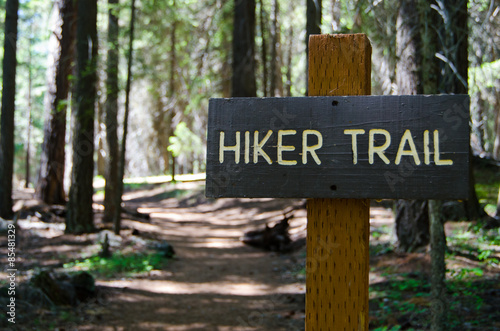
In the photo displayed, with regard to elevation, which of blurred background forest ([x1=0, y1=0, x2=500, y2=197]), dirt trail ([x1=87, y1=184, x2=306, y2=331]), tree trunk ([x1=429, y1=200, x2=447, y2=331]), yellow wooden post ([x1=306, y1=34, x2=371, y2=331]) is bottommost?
dirt trail ([x1=87, y1=184, x2=306, y2=331])

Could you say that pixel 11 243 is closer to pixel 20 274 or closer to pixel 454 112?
pixel 20 274

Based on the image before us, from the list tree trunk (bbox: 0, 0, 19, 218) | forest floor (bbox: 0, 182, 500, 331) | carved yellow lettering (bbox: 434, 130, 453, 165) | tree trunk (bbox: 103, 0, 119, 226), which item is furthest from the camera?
tree trunk (bbox: 103, 0, 119, 226)

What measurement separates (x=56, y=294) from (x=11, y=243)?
3125 mm

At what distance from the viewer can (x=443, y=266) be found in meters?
4.03

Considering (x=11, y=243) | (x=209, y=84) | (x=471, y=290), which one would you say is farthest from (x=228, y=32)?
(x=471, y=290)

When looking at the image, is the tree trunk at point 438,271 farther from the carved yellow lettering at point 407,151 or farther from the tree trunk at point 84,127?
the tree trunk at point 84,127

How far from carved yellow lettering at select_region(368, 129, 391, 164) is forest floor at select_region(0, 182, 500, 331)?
356cm

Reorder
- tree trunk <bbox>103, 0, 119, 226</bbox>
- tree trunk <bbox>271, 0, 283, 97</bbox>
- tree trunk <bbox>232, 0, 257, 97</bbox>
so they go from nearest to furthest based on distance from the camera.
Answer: tree trunk <bbox>103, 0, 119, 226</bbox> → tree trunk <bbox>232, 0, 257, 97</bbox> → tree trunk <bbox>271, 0, 283, 97</bbox>

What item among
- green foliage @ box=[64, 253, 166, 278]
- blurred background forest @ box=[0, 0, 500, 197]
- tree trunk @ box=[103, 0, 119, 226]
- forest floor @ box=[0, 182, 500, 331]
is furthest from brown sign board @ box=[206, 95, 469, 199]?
tree trunk @ box=[103, 0, 119, 226]

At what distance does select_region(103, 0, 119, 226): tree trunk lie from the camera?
1152 cm

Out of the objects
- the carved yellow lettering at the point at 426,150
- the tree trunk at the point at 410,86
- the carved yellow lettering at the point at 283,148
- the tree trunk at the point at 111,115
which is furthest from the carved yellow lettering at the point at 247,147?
the tree trunk at the point at 111,115

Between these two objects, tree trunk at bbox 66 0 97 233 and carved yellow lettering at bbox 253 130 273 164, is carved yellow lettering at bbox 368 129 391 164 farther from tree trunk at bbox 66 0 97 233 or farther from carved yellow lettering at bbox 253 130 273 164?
tree trunk at bbox 66 0 97 233

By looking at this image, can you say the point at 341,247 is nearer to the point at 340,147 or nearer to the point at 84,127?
the point at 340,147

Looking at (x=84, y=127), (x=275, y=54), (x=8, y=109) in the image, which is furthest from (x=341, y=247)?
(x=275, y=54)
